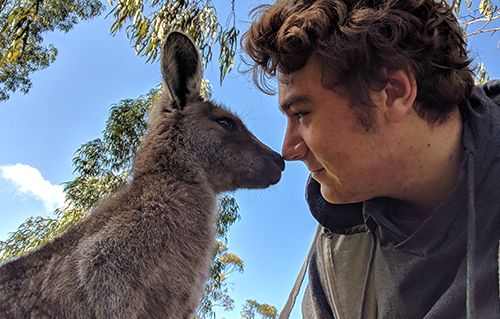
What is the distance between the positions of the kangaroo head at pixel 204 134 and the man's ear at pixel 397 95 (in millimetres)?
715

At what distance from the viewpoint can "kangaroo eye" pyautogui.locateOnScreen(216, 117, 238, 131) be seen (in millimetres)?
2029

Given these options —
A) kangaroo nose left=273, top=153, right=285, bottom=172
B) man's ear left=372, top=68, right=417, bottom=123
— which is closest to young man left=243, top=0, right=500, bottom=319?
man's ear left=372, top=68, right=417, bottom=123

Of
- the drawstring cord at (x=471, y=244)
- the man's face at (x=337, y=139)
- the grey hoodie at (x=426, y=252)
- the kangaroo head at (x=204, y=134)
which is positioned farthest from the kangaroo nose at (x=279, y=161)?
the drawstring cord at (x=471, y=244)

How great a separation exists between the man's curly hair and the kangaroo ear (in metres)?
0.65

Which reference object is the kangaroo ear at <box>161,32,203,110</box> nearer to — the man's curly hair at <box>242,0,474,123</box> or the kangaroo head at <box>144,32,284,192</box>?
the kangaroo head at <box>144,32,284,192</box>

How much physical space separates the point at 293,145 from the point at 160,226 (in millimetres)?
550

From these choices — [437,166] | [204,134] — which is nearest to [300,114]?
[437,166]

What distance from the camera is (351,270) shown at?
155 cm

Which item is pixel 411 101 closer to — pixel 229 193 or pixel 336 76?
pixel 336 76

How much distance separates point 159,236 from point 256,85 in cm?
77

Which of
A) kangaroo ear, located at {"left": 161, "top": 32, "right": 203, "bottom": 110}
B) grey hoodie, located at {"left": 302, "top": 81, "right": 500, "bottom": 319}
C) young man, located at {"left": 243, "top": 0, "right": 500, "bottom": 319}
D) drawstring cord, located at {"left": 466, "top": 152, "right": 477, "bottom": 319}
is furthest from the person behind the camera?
kangaroo ear, located at {"left": 161, "top": 32, "right": 203, "bottom": 110}

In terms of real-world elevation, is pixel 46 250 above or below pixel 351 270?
below

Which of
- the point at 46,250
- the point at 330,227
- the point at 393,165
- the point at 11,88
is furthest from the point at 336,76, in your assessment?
the point at 11,88

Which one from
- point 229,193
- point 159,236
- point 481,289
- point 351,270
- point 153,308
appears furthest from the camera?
point 229,193
